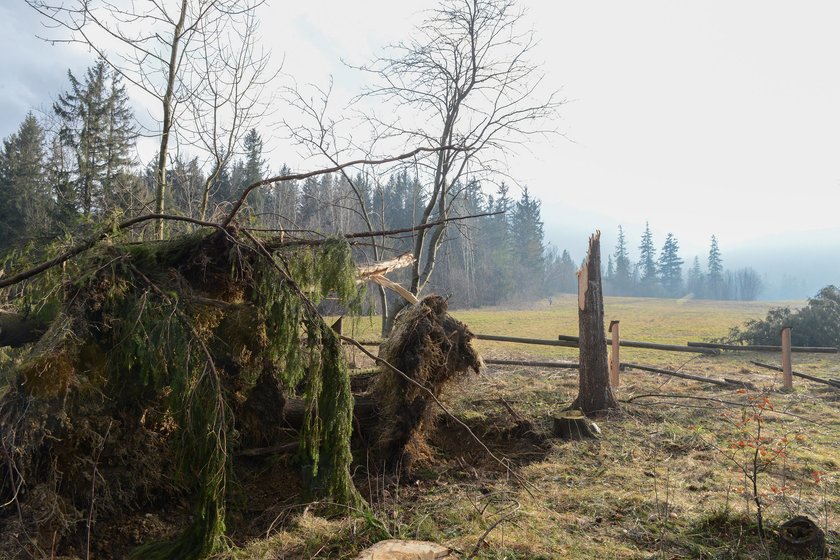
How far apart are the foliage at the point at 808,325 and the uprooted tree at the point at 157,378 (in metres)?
18.9

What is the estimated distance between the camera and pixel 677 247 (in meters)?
112

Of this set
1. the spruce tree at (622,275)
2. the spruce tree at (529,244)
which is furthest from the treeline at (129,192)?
the spruce tree at (622,275)

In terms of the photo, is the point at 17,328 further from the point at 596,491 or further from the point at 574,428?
the point at 574,428

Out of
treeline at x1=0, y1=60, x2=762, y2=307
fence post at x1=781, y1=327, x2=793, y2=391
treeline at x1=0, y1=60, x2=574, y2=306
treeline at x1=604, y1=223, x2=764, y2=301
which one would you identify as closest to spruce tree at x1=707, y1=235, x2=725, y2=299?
treeline at x1=604, y1=223, x2=764, y2=301

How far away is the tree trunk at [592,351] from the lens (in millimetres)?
8156

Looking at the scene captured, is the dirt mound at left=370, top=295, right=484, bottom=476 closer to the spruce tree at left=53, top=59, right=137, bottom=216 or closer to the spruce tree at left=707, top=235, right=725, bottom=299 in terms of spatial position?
the spruce tree at left=53, top=59, right=137, bottom=216

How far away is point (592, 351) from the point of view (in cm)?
820

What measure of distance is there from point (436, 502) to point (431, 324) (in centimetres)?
192

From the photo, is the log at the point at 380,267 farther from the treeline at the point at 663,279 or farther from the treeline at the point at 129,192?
the treeline at the point at 663,279

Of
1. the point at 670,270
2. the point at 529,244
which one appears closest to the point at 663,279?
the point at 670,270

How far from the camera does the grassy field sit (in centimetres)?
382

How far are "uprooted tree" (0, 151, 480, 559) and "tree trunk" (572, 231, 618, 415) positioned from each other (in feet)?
15.8

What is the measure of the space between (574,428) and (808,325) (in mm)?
16318

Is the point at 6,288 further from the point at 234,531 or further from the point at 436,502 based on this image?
the point at 436,502
